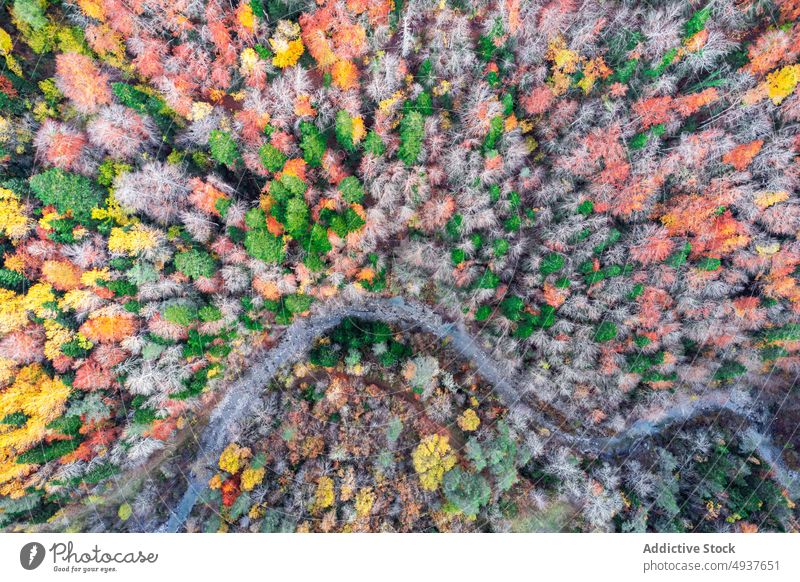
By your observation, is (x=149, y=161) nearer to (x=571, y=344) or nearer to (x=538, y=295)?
(x=538, y=295)

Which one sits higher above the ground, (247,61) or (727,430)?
(247,61)

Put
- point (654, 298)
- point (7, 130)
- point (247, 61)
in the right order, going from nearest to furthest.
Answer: point (7, 130) → point (247, 61) → point (654, 298)

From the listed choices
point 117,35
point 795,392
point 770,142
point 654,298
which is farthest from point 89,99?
point 795,392

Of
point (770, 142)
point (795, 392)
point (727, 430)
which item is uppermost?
point (770, 142)

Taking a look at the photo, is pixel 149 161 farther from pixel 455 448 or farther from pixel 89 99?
pixel 455 448
